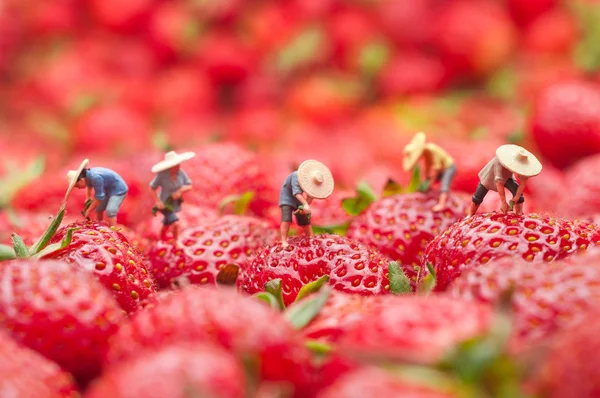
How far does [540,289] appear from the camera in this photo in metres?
0.92

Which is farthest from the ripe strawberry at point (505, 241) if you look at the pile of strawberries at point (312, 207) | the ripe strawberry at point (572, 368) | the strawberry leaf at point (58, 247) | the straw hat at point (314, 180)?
the strawberry leaf at point (58, 247)

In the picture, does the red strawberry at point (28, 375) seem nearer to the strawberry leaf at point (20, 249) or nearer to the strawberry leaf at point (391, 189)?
the strawberry leaf at point (20, 249)

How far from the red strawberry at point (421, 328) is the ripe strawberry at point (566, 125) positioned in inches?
58.8

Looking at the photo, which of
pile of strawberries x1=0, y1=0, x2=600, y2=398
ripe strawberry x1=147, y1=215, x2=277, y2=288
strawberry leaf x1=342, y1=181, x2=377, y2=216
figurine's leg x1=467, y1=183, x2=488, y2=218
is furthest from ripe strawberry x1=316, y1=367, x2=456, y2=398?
strawberry leaf x1=342, y1=181, x2=377, y2=216

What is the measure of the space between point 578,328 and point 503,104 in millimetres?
2815

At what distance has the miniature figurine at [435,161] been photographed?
1448 mm

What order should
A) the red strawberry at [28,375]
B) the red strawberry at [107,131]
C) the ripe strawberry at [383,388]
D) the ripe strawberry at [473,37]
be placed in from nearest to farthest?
the ripe strawberry at [383,388], the red strawberry at [28,375], the red strawberry at [107,131], the ripe strawberry at [473,37]

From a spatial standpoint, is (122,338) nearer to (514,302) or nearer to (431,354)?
(431,354)

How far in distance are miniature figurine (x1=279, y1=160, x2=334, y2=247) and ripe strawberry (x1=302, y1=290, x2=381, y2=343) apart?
0.21m

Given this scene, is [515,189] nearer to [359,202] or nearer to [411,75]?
[359,202]

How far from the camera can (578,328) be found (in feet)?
2.54

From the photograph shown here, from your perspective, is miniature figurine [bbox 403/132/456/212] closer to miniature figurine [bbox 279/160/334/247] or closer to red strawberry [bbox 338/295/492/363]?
miniature figurine [bbox 279/160/334/247]

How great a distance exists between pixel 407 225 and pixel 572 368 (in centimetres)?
72

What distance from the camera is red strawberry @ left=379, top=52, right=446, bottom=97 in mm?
3582
